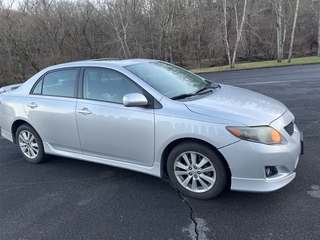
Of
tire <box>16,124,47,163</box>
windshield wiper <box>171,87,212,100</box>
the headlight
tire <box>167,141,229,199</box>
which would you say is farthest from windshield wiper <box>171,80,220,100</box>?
tire <box>16,124,47,163</box>

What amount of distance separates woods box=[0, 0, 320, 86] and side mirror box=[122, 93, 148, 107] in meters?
25.0

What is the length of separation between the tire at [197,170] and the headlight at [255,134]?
343mm

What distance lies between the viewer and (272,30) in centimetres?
3491

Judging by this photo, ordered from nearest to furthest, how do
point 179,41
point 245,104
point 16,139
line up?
point 245,104
point 16,139
point 179,41

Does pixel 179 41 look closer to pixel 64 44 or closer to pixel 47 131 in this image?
pixel 64 44

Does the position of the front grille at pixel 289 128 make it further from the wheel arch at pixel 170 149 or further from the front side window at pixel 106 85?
the front side window at pixel 106 85

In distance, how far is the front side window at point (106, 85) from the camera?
3.55 meters

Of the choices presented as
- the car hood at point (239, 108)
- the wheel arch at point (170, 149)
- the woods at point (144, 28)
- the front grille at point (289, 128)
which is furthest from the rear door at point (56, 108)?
the woods at point (144, 28)

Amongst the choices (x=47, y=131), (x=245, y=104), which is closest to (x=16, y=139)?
(x=47, y=131)

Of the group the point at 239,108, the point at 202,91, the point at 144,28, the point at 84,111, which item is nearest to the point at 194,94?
the point at 202,91

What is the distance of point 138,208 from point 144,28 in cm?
2986

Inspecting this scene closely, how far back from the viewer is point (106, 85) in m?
3.72

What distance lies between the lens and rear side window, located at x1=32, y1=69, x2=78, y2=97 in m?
4.00

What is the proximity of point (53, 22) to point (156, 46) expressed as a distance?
11.6 meters
